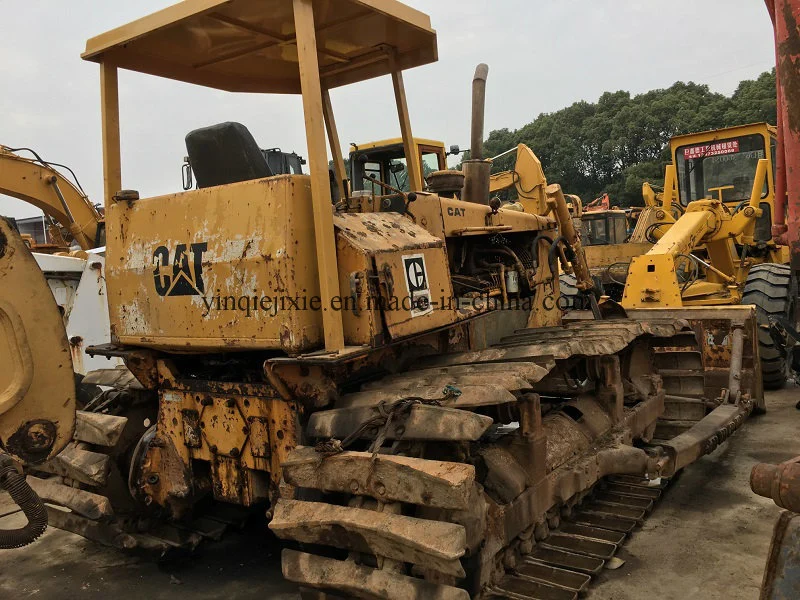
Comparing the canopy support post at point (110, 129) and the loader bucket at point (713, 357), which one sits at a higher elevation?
the canopy support post at point (110, 129)

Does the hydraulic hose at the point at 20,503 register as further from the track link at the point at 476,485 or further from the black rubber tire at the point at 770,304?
the black rubber tire at the point at 770,304

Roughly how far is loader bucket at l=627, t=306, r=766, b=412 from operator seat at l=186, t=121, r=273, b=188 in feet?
12.2

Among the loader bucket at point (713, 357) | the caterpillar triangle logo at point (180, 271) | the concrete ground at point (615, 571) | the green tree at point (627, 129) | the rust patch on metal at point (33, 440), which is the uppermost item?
the green tree at point (627, 129)

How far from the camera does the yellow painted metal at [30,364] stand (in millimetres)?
2771

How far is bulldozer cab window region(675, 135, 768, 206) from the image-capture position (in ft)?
32.3

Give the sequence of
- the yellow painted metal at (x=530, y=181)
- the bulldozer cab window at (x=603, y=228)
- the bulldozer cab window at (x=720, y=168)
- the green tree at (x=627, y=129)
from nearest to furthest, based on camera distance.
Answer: the yellow painted metal at (x=530, y=181) < the bulldozer cab window at (x=720, y=168) < the bulldozer cab window at (x=603, y=228) < the green tree at (x=627, y=129)

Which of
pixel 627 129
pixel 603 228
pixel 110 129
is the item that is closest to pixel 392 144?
pixel 110 129

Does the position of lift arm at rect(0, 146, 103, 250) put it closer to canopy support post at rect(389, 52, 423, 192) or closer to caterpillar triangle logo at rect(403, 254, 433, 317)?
canopy support post at rect(389, 52, 423, 192)

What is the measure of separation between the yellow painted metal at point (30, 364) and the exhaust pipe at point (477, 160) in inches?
114

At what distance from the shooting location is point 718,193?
33.2 feet

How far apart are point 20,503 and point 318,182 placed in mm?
1753

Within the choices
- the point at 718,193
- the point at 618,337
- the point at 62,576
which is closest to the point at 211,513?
the point at 62,576

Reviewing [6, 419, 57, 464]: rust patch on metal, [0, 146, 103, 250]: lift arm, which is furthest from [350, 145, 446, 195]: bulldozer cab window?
[6, 419, 57, 464]: rust patch on metal

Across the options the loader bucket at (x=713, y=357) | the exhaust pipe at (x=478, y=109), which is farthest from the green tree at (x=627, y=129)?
the exhaust pipe at (x=478, y=109)
